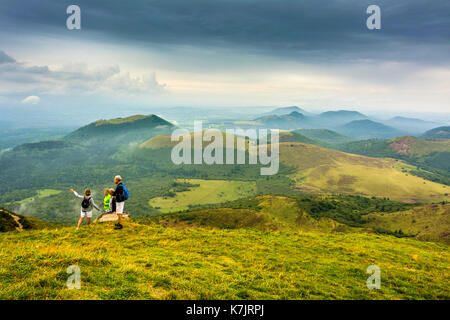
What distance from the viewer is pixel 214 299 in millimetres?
9117

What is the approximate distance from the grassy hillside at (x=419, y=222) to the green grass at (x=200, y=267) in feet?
345

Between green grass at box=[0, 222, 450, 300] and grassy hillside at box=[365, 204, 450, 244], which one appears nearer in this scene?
green grass at box=[0, 222, 450, 300]

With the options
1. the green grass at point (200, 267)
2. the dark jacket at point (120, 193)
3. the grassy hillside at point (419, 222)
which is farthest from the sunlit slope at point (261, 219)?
the dark jacket at point (120, 193)

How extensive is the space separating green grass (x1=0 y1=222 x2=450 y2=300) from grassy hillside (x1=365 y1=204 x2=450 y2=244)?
345 ft

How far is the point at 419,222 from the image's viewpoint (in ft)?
403

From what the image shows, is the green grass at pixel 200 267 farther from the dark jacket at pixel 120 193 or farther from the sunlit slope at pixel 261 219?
the sunlit slope at pixel 261 219

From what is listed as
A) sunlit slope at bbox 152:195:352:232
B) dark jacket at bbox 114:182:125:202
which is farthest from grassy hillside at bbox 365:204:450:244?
dark jacket at bbox 114:182:125:202

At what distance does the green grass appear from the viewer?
30.4ft

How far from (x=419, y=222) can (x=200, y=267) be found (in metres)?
156


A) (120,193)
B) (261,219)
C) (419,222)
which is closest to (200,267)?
(120,193)

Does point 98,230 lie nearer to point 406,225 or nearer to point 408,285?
point 408,285

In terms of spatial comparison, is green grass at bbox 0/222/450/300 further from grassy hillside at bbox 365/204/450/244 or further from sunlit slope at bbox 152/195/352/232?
grassy hillside at bbox 365/204/450/244

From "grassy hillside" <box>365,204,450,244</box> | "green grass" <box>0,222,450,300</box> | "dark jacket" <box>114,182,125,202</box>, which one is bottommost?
"grassy hillside" <box>365,204,450,244</box>
